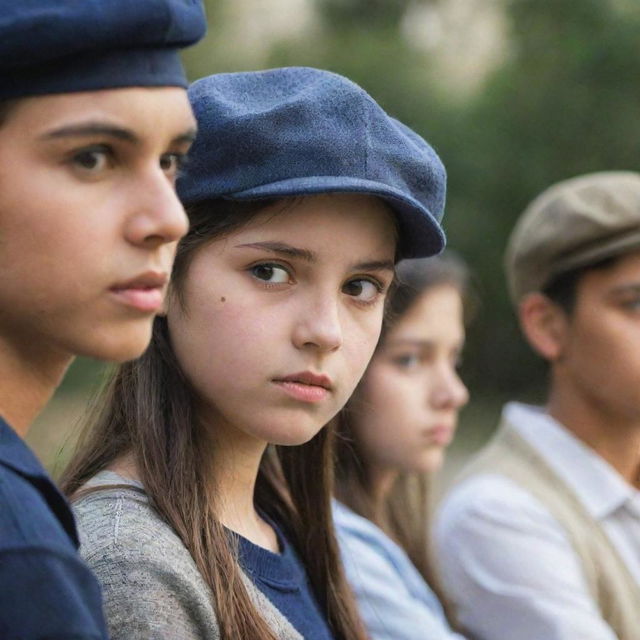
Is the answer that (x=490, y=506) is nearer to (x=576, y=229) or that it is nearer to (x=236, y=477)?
(x=576, y=229)

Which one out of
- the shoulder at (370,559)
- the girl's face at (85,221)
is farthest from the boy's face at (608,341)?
the girl's face at (85,221)

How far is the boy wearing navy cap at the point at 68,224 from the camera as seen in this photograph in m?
1.33

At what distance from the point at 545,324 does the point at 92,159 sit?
239cm

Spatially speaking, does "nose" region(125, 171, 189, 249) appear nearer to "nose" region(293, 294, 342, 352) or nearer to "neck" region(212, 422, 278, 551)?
"nose" region(293, 294, 342, 352)

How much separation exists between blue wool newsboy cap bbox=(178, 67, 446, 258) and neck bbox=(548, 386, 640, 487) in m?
1.69

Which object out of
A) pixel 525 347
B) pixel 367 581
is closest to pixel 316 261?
pixel 367 581

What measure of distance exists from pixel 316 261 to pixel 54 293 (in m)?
0.64

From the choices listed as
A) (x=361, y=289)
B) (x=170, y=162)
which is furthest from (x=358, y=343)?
(x=170, y=162)

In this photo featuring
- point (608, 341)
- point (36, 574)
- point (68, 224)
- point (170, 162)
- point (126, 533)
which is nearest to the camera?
point (36, 574)

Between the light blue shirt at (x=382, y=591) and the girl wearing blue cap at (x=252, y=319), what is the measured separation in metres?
0.62

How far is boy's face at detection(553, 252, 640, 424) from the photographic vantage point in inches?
134

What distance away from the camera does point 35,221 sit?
4.57ft

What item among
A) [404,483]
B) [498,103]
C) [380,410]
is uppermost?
[498,103]

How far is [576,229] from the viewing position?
3.48 metres
